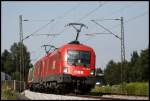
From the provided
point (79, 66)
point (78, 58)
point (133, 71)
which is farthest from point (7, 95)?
point (133, 71)

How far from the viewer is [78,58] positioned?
31.5m

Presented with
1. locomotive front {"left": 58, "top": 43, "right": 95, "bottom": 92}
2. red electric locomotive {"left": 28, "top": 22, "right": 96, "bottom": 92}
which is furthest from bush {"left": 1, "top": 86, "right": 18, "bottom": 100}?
locomotive front {"left": 58, "top": 43, "right": 95, "bottom": 92}

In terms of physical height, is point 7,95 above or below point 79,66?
below

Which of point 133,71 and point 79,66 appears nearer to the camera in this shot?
point 79,66

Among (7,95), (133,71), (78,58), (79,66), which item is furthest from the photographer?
(133,71)

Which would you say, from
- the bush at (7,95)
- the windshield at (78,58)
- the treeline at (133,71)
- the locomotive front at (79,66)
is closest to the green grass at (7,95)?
the bush at (7,95)

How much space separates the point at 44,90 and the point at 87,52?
9346 mm

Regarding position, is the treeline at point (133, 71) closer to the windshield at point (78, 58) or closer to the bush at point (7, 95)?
the bush at point (7, 95)

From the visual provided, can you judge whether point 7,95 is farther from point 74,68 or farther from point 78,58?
point 78,58

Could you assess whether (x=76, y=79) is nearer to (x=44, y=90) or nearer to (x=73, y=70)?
(x=73, y=70)

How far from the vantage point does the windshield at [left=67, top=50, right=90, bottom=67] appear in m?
31.3

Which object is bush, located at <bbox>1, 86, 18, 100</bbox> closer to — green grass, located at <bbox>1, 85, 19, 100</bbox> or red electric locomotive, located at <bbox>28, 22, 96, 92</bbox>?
green grass, located at <bbox>1, 85, 19, 100</bbox>

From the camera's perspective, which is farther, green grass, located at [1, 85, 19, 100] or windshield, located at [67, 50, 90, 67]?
windshield, located at [67, 50, 90, 67]

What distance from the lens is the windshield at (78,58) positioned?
3130 cm
